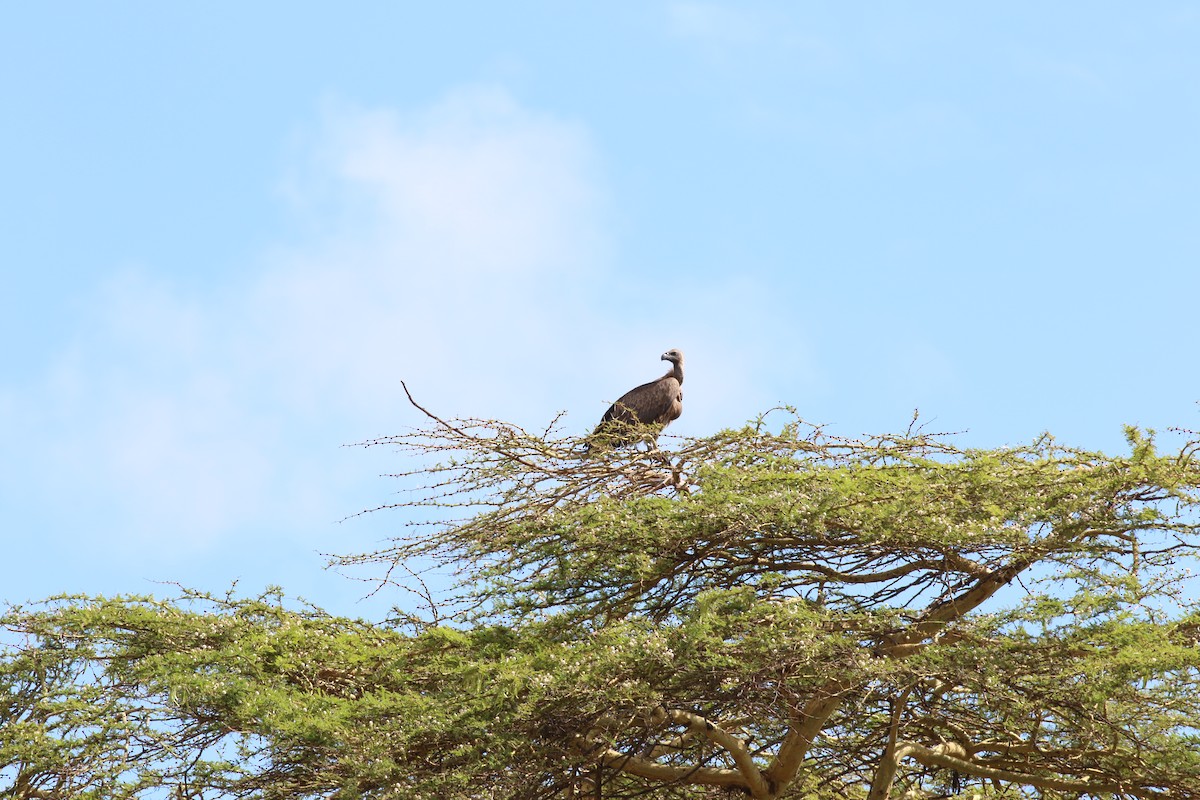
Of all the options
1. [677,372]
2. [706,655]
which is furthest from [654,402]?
[706,655]

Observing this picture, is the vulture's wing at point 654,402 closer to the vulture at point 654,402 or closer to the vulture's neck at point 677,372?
the vulture at point 654,402

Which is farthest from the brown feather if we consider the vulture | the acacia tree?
the acacia tree

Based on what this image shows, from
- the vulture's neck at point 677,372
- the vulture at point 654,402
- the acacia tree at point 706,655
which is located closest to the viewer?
the acacia tree at point 706,655

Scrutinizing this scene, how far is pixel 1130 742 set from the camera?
10430mm

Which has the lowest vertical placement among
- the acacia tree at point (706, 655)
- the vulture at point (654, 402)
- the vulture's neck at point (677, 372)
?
the acacia tree at point (706, 655)

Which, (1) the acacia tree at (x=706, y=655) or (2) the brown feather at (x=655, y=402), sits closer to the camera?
(1) the acacia tree at (x=706, y=655)

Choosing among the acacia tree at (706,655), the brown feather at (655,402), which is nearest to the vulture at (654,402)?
the brown feather at (655,402)

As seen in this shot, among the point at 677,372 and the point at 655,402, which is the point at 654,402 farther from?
the point at 677,372

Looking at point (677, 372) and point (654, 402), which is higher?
point (677, 372)

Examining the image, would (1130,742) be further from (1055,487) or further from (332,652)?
(332,652)

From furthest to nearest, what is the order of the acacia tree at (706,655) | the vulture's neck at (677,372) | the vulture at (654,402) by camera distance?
the vulture's neck at (677,372) < the vulture at (654,402) < the acacia tree at (706,655)

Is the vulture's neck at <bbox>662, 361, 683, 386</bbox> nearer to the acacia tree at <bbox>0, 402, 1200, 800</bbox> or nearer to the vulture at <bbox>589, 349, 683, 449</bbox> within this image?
the vulture at <bbox>589, 349, 683, 449</bbox>

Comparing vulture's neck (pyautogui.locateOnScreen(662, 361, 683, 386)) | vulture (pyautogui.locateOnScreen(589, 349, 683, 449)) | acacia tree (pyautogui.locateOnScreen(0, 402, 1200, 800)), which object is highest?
vulture's neck (pyautogui.locateOnScreen(662, 361, 683, 386))

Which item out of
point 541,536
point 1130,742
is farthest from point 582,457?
point 1130,742
